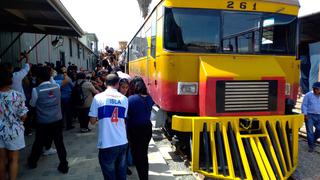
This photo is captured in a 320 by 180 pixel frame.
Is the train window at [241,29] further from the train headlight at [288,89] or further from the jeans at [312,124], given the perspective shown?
the jeans at [312,124]

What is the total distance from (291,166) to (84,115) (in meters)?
5.27

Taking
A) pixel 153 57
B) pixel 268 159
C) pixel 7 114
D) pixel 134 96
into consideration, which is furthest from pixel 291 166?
pixel 7 114

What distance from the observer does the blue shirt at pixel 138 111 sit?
4527mm

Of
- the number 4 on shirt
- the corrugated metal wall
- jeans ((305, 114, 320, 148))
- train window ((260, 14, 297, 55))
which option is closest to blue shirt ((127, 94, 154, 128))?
the number 4 on shirt

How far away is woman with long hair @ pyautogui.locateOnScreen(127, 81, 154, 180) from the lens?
4.54m

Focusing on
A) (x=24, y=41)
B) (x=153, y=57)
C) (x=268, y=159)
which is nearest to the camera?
(x=268, y=159)

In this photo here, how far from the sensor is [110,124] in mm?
3941

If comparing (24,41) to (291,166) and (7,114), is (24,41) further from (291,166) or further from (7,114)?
(291,166)

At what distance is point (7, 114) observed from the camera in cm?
425

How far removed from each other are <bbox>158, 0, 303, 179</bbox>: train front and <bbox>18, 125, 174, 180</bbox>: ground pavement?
0.81 metres

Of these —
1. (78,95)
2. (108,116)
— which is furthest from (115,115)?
(78,95)

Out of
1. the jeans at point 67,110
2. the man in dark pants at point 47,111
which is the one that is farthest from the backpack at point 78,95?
the man in dark pants at point 47,111

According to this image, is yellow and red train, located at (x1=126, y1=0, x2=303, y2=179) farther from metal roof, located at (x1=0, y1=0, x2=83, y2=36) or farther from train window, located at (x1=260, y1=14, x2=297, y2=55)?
metal roof, located at (x1=0, y1=0, x2=83, y2=36)

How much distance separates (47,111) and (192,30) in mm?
2896
